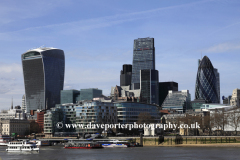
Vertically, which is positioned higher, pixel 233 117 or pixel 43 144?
pixel 233 117

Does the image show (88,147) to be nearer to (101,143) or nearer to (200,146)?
(101,143)

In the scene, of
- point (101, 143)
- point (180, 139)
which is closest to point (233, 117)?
point (180, 139)

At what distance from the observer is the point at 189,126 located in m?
194

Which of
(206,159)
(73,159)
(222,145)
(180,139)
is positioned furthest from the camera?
(180,139)

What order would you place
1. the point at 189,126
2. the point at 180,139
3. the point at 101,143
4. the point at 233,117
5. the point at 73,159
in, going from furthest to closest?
1. the point at 189,126
2. the point at 233,117
3. the point at 101,143
4. the point at 180,139
5. the point at 73,159

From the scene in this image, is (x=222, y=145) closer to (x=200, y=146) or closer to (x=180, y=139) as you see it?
(x=200, y=146)

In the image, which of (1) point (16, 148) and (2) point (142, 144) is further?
(2) point (142, 144)

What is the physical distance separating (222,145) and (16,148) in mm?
74900

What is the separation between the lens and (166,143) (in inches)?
6038

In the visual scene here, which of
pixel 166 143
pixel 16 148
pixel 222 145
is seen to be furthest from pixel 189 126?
pixel 16 148

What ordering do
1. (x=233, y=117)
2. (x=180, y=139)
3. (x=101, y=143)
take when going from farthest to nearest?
1. (x=233, y=117)
2. (x=101, y=143)
3. (x=180, y=139)

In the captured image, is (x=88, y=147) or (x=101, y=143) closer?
(x=88, y=147)

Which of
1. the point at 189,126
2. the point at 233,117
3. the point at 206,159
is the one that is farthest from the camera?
the point at 189,126

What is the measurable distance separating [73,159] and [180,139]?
60.7 metres
